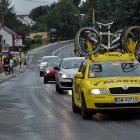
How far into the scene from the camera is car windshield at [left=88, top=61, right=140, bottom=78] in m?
14.6

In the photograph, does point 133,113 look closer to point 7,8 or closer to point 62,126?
point 62,126

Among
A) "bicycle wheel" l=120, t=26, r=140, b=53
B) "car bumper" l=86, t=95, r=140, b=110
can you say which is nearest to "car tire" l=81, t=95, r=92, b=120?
"car bumper" l=86, t=95, r=140, b=110

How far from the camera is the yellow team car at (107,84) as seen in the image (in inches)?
531

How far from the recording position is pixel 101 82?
45.5 feet

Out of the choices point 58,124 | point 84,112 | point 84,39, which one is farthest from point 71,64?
point 58,124

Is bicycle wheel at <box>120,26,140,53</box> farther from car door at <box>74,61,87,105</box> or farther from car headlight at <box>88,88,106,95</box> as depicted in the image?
car headlight at <box>88,88,106,95</box>

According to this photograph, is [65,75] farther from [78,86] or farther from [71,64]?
[78,86]

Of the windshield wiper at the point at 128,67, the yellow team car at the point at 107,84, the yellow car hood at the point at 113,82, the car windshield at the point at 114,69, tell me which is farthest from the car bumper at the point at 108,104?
the windshield wiper at the point at 128,67

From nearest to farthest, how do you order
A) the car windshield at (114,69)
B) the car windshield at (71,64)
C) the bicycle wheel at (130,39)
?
the car windshield at (114,69) < the bicycle wheel at (130,39) < the car windshield at (71,64)

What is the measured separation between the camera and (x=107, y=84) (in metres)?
13.7

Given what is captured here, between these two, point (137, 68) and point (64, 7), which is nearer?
point (137, 68)

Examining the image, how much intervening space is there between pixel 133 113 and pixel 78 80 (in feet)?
5.39

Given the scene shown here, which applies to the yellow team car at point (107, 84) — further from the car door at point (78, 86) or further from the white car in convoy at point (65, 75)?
the white car in convoy at point (65, 75)

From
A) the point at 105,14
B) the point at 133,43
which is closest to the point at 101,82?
the point at 133,43
